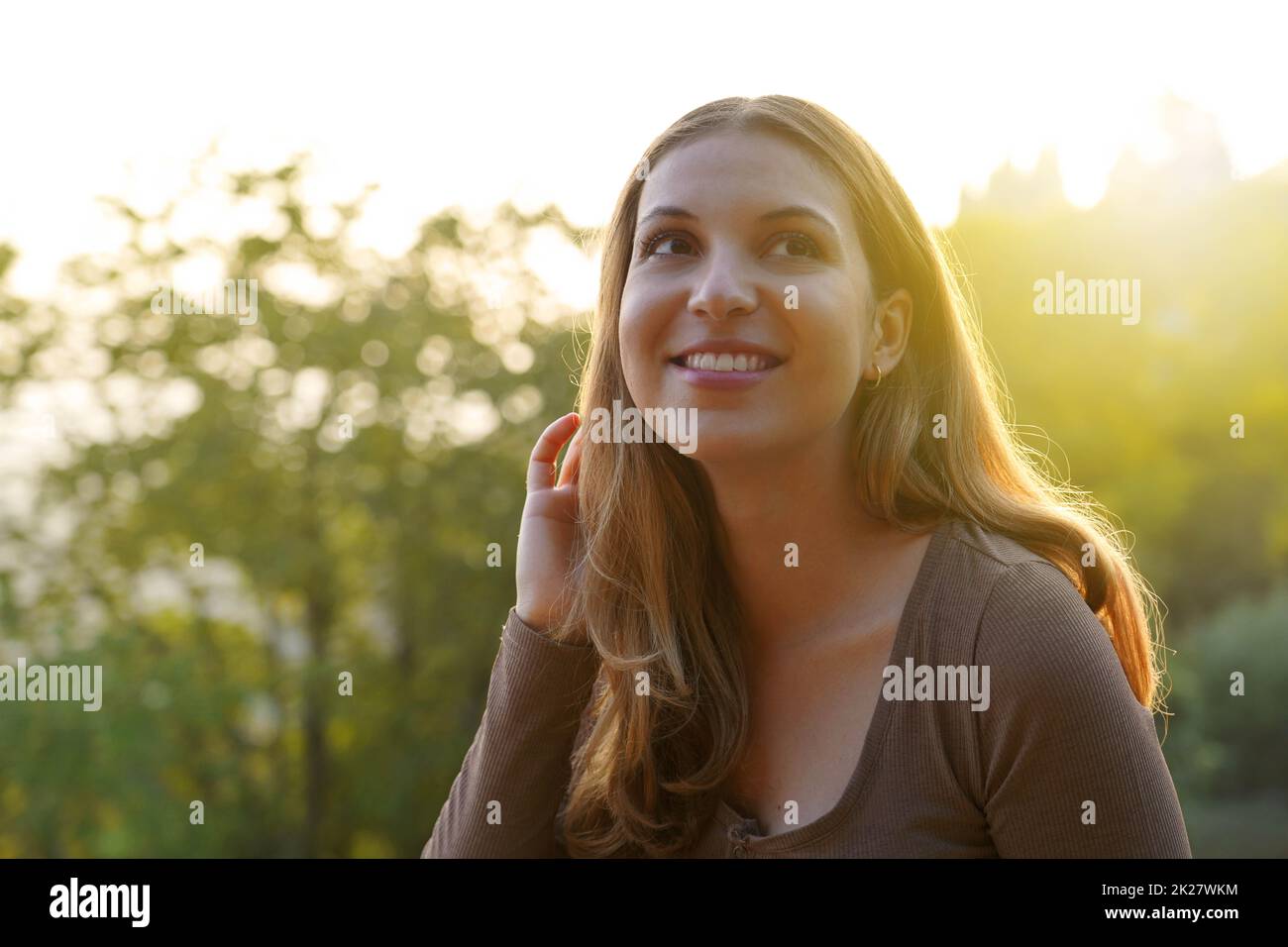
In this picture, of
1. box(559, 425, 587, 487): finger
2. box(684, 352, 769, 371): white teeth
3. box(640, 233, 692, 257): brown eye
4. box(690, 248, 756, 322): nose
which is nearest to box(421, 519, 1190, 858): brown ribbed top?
box(684, 352, 769, 371): white teeth

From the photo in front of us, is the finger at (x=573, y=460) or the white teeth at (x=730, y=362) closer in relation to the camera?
the white teeth at (x=730, y=362)

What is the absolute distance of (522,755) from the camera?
2.53m

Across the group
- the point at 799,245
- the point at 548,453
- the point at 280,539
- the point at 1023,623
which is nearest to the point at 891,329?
the point at 799,245

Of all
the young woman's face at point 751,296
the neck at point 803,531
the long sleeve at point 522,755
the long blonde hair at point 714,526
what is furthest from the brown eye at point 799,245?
the long sleeve at point 522,755

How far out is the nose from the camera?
7.33 feet

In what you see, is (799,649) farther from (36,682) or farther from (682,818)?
(36,682)

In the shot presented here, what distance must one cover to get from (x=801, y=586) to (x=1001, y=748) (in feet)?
1.93

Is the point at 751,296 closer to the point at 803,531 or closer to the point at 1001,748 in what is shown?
the point at 803,531

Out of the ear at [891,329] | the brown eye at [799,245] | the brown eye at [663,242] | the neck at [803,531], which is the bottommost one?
the neck at [803,531]

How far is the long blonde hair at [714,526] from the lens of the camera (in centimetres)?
238

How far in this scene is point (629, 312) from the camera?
2395 mm

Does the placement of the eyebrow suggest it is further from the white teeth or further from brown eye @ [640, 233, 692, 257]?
the white teeth

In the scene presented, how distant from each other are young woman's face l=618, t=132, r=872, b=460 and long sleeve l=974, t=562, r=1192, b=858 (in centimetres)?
57

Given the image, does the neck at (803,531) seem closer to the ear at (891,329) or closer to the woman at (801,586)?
the woman at (801,586)
